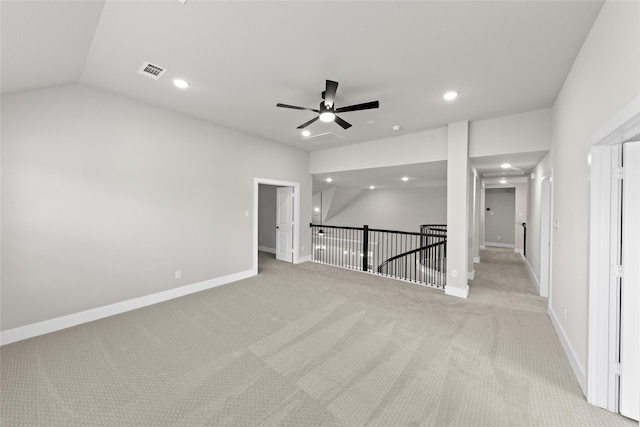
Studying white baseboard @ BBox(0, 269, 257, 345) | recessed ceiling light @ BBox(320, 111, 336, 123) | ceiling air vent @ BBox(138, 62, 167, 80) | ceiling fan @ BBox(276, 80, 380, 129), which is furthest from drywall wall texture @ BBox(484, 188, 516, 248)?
ceiling air vent @ BBox(138, 62, 167, 80)

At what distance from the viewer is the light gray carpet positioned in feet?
5.50

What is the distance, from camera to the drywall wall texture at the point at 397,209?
9.98 meters

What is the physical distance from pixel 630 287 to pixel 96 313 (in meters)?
5.41

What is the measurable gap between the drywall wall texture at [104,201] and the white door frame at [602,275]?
479 centimetres

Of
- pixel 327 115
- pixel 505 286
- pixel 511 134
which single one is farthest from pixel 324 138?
pixel 505 286

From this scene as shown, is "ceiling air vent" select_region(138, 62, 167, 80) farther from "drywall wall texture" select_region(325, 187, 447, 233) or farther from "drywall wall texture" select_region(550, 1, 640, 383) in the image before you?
"drywall wall texture" select_region(325, 187, 447, 233)

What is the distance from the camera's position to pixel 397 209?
11.0 m

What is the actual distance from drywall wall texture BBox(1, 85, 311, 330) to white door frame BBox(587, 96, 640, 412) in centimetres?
479

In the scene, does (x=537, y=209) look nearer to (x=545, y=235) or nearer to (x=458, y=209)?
(x=545, y=235)

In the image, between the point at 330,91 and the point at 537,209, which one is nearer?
the point at 330,91

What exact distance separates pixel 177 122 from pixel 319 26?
298 centimetres

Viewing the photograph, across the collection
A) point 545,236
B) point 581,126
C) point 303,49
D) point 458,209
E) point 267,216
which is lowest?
point 545,236

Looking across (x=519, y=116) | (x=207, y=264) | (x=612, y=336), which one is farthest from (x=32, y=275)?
(x=519, y=116)

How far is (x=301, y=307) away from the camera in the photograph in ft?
11.4
